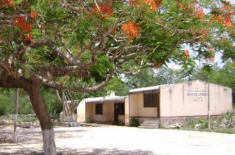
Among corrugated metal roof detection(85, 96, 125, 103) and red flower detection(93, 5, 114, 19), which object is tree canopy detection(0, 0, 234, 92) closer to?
red flower detection(93, 5, 114, 19)

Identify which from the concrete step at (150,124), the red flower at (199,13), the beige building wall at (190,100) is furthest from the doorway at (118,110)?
the red flower at (199,13)

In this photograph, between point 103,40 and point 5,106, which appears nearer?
point 103,40

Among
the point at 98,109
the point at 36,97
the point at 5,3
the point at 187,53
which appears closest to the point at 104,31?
the point at 5,3

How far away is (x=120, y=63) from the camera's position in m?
10.4

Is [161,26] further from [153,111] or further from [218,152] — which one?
[153,111]

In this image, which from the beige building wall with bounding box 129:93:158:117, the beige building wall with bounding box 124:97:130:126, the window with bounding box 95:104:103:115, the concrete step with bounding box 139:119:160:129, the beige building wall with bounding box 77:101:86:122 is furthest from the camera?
the beige building wall with bounding box 77:101:86:122

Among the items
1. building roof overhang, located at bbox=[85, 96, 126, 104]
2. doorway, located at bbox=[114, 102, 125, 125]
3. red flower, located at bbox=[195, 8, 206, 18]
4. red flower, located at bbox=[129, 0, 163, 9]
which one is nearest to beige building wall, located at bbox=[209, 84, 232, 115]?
building roof overhang, located at bbox=[85, 96, 126, 104]

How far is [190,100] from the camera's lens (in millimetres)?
31125

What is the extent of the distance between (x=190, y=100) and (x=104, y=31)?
2445 centimetres

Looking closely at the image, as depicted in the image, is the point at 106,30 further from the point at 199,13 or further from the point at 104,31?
the point at 199,13

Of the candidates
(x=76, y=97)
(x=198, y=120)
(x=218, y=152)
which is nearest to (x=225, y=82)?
(x=198, y=120)

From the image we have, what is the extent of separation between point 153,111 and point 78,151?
16847mm

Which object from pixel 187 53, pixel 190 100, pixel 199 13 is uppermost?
pixel 199 13

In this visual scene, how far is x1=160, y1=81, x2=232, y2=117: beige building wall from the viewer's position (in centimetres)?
2970
